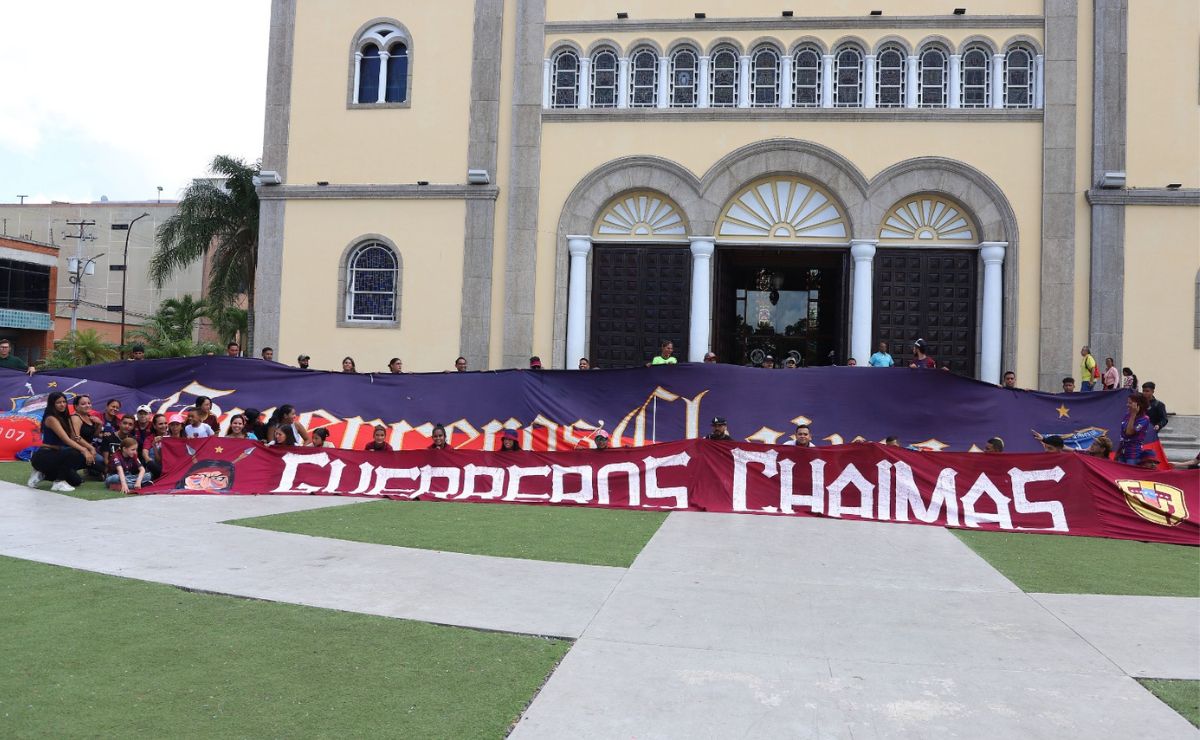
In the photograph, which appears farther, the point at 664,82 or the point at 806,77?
the point at 664,82

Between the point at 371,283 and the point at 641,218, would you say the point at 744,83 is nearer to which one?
the point at 641,218

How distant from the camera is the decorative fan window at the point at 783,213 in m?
21.4

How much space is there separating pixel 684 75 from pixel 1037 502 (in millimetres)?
14002

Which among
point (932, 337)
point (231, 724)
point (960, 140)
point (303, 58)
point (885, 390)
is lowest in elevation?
point (231, 724)

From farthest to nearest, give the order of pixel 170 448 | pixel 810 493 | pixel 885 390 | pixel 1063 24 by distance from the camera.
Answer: pixel 1063 24
pixel 885 390
pixel 170 448
pixel 810 493

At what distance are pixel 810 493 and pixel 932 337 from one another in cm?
1031

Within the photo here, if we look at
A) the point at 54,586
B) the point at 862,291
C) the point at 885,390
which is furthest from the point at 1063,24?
the point at 54,586

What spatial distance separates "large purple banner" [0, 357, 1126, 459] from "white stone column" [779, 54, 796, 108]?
8691mm

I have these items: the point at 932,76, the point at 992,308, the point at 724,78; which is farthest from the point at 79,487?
the point at 932,76

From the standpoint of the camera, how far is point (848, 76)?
21.4 meters

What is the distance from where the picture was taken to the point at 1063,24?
67.2 feet

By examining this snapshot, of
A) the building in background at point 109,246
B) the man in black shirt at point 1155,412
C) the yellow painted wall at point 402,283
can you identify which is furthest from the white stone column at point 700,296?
the building in background at point 109,246

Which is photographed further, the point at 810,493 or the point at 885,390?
the point at 885,390

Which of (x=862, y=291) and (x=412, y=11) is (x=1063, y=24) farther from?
(x=412, y=11)
